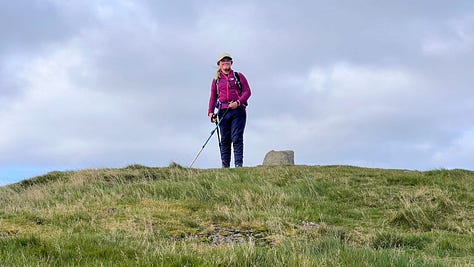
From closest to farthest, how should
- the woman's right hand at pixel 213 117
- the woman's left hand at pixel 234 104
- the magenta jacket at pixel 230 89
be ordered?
1. the woman's left hand at pixel 234 104
2. the magenta jacket at pixel 230 89
3. the woman's right hand at pixel 213 117

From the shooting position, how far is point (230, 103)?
1580cm

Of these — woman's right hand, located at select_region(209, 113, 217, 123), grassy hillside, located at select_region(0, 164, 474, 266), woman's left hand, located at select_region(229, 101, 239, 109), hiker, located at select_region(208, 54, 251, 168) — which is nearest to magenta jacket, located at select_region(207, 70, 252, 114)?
hiker, located at select_region(208, 54, 251, 168)

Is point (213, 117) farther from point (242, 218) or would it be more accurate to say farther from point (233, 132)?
point (242, 218)

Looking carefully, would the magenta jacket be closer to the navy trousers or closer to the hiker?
the hiker

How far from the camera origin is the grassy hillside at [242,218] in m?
5.48

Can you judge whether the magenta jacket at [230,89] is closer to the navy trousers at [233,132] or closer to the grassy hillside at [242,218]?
the navy trousers at [233,132]

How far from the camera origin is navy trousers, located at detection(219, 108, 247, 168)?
1579 cm

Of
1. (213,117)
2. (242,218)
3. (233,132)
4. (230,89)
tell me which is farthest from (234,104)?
(242,218)

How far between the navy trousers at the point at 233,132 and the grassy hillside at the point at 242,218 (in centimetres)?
119

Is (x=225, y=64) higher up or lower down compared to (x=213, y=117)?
higher up

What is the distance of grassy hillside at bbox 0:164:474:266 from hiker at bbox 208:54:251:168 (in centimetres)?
130

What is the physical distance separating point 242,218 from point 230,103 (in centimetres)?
698

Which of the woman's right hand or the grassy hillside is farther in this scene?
the woman's right hand

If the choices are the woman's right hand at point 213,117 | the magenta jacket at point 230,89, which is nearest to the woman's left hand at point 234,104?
the magenta jacket at point 230,89
